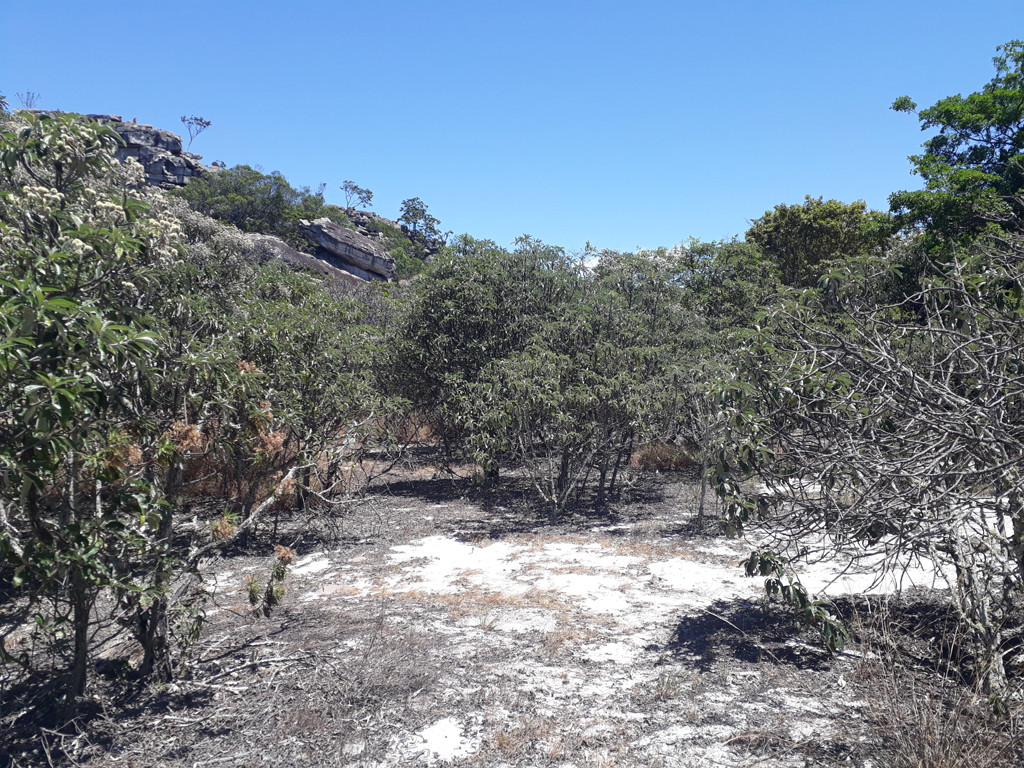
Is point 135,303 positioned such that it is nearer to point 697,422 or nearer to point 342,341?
point 342,341

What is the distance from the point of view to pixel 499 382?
9930 millimetres

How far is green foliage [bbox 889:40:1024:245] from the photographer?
15.1 meters

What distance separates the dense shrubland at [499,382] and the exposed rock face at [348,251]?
28.2 meters

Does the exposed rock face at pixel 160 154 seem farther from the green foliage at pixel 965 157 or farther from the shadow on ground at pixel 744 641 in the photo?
the shadow on ground at pixel 744 641

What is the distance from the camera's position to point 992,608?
446cm

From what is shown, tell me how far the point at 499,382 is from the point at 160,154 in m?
65.6

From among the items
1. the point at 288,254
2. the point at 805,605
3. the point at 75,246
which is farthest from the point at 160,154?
the point at 805,605

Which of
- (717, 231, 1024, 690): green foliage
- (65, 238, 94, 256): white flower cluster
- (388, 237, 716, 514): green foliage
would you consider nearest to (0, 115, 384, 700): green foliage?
(65, 238, 94, 256): white flower cluster

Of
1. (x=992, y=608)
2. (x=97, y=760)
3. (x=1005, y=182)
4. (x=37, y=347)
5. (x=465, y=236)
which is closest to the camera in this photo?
(x=37, y=347)

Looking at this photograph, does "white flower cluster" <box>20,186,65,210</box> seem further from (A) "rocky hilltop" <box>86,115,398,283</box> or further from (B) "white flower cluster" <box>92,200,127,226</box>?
(A) "rocky hilltop" <box>86,115,398,283</box>

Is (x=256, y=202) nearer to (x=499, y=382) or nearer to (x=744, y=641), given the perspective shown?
(x=499, y=382)

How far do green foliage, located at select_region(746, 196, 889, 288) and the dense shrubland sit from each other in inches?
228

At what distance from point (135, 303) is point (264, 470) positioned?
3.59m

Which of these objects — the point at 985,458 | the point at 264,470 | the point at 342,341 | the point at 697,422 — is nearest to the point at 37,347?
the point at 985,458
